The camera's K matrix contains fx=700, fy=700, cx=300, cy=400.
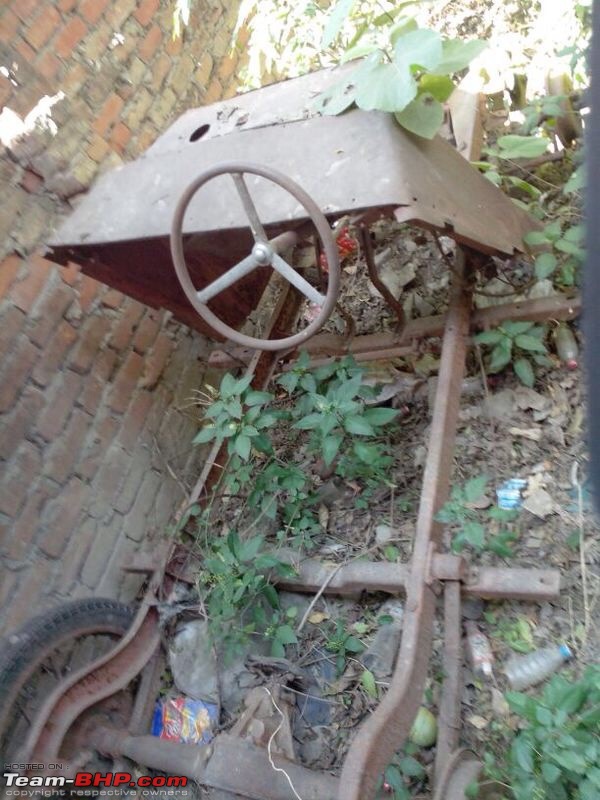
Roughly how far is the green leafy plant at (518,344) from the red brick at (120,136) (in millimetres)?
1688

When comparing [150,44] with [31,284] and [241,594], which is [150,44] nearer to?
[31,284]

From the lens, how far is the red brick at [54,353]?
242cm

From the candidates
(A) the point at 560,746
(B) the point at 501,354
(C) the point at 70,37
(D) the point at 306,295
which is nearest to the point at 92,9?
(C) the point at 70,37

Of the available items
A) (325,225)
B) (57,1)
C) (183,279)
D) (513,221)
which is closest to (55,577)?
(183,279)

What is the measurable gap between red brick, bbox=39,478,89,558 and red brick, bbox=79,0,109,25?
1.86 m

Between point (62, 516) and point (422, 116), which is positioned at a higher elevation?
point (422, 116)

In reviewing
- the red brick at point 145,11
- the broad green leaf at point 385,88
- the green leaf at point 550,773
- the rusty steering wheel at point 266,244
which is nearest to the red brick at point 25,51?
the red brick at point 145,11

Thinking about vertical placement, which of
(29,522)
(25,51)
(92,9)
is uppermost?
(92,9)

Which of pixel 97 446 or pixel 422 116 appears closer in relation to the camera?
pixel 422 116

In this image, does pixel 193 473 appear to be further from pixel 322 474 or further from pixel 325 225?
pixel 325 225

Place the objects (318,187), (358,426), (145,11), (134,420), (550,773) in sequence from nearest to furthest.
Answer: (550,773) → (318,187) → (358,426) → (134,420) → (145,11)

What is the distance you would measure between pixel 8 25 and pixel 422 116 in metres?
1.59

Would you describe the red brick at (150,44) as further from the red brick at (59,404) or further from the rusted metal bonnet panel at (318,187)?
the red brick at (59,404)

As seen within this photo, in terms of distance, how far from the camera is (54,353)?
8.12 feet
